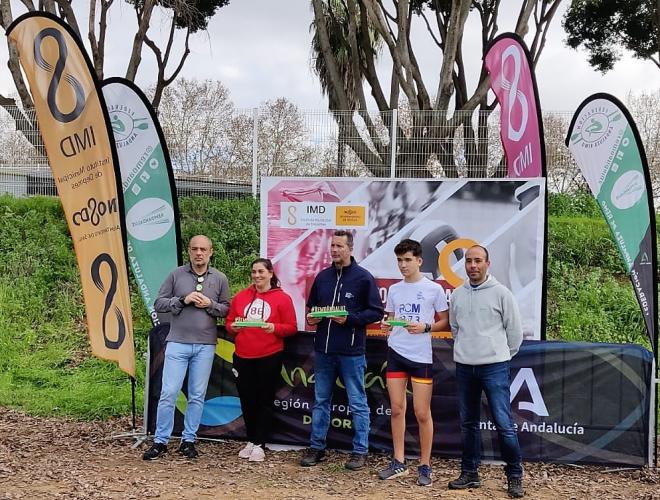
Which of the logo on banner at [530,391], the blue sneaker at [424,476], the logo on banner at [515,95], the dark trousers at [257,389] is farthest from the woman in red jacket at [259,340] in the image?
the logo on banner at [515,95]

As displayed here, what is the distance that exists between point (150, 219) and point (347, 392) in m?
2.49

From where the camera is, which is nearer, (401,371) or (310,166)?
(401,371)

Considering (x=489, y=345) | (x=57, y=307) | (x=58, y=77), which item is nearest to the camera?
(x=489, y=345)

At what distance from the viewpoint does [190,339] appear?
5.22m

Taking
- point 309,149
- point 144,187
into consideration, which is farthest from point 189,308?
point 309,149

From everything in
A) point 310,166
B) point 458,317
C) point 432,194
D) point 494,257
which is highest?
point 310,166

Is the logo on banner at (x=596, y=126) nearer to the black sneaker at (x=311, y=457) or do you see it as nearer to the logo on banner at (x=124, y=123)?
the black sneaker at (x=311, y=457)

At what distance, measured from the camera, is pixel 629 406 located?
5.14m

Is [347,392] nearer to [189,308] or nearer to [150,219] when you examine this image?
[189,308]

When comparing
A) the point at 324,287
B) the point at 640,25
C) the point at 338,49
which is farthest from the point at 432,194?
the point at 640,25

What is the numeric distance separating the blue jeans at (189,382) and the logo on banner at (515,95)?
3.48 meters

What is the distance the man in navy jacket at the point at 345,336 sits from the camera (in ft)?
16.4

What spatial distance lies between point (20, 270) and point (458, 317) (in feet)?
25.1

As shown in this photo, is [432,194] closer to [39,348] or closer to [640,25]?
[39,348]
